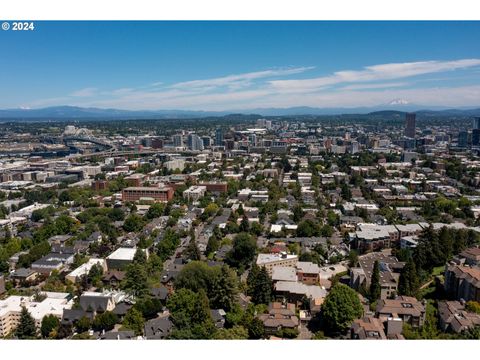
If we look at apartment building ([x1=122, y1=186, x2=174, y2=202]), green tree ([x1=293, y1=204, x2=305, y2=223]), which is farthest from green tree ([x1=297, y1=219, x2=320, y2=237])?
apartment building ([x1=122, y1=186, x2=174, y2=202])

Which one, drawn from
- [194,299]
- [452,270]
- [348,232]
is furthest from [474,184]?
[194,299]

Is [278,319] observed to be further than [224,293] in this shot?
No

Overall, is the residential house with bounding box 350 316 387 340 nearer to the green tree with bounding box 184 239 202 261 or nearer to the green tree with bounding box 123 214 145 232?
the green tree with bounding box 184 239 202 261

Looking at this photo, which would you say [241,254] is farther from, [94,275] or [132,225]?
[132,225]

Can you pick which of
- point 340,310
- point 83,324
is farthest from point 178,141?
point 340,310

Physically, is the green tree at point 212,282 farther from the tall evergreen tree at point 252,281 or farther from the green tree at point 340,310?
the green tree at point 340,310

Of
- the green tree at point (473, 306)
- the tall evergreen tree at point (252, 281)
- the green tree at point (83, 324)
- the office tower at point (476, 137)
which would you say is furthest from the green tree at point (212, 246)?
the office tower at point (476, 137)

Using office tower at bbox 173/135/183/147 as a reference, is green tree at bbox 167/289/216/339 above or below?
below
